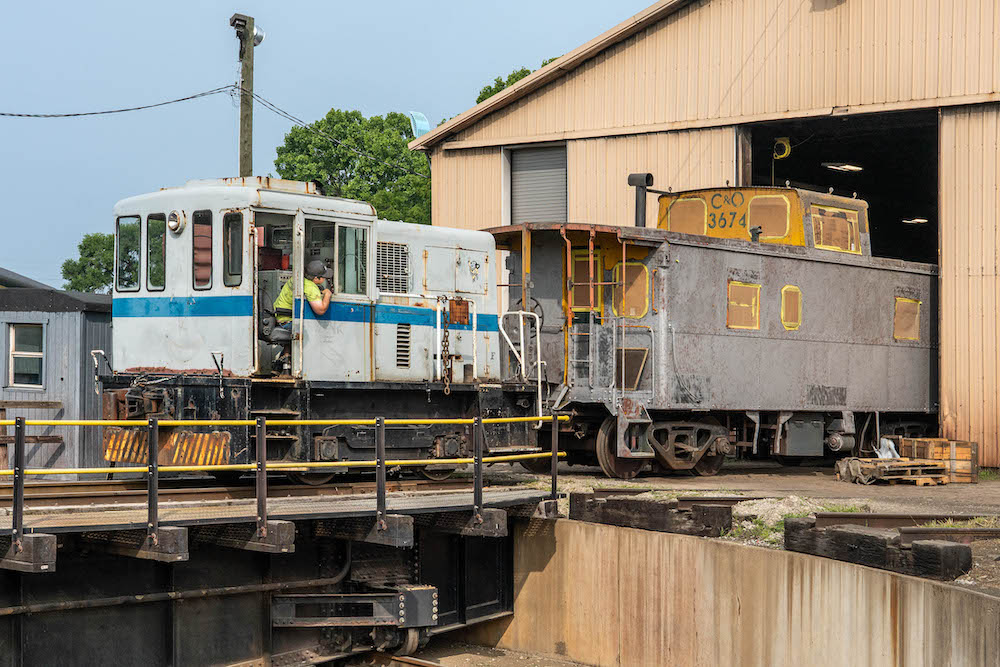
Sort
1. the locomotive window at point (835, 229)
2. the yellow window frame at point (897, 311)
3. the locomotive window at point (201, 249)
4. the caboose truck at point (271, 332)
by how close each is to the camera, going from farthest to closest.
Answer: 1. the yellow window frame at point (897, 311)
2. the locomotive window at point (835, 229)
3. the locomotive window at point (201, 249)
4. the caboose truck at point (271, 332)

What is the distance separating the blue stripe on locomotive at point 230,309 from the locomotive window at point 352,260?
23 cm

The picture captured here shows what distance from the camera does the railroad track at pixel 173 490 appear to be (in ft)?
37.3

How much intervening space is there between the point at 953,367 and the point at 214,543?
1504 cm

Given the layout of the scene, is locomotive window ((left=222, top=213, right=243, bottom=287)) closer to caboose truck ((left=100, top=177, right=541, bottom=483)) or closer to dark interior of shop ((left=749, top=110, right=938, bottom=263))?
caboose truck ((left=100, top=177, right=541, bottom=483))

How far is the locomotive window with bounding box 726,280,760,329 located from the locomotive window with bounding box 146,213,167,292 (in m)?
8.84

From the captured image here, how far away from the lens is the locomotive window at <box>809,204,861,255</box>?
66.9ft

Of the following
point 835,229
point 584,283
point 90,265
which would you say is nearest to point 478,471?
point 584,283

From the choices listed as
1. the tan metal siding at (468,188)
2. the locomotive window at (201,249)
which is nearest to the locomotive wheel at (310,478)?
the locomotive window at (201,249)

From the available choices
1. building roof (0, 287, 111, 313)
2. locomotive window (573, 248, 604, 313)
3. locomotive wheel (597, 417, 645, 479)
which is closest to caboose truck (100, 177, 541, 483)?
locomotive wheel (597, 417, 645, 479)

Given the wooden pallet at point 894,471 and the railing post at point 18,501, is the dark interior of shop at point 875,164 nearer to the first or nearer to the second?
the wooden pallet at point 894,471

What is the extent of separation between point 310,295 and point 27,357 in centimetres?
701

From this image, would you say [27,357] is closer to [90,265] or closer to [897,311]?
[897,311]

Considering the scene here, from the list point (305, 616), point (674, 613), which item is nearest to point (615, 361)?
point (674, 613)

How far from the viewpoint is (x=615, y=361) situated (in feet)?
58.7
